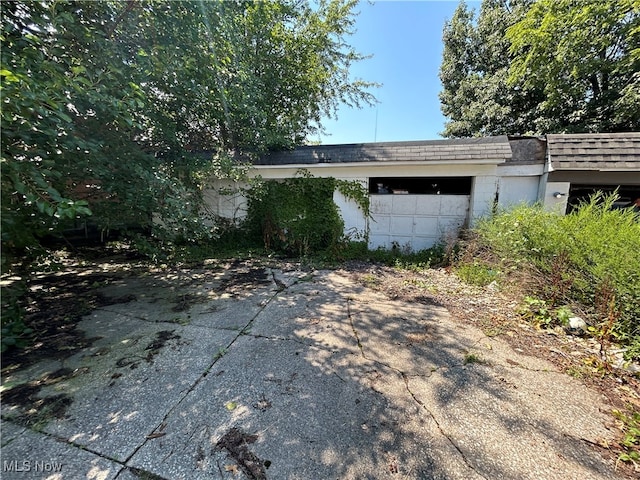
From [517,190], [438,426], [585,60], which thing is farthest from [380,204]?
[585,60]

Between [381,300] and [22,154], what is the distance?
14.4ft

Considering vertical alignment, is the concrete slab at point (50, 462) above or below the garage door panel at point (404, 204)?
below

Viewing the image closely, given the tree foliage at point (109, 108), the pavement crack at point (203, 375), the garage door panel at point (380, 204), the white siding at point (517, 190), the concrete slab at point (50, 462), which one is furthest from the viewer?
the garage door panel at point (380, 204)

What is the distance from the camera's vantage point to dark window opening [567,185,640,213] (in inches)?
206

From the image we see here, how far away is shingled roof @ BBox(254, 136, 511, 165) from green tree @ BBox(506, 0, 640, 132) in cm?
672

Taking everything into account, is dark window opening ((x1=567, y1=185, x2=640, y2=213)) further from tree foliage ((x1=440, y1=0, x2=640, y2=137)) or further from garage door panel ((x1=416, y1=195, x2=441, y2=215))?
tree foliage ((x1=440, y1=0, x2=640, y2=137))

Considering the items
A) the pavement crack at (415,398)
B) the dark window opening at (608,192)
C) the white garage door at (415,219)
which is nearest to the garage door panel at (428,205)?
the white garage door at (415,219)

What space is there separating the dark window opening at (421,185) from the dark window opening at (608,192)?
2023 mm

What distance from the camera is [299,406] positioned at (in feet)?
6.54

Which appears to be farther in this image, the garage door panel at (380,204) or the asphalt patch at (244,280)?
the garage door panel at (380,204)

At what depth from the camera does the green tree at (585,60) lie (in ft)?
27.3

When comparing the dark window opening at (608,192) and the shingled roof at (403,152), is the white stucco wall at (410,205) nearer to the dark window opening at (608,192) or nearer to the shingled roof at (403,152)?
the shingled roof at (403,152)

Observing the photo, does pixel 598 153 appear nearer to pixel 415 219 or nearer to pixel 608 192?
pixel 608 192

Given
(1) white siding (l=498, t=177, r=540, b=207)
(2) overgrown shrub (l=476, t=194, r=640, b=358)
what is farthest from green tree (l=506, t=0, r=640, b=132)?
(2) overgrown shrub (l=476, t=194, r=640, b=358)
